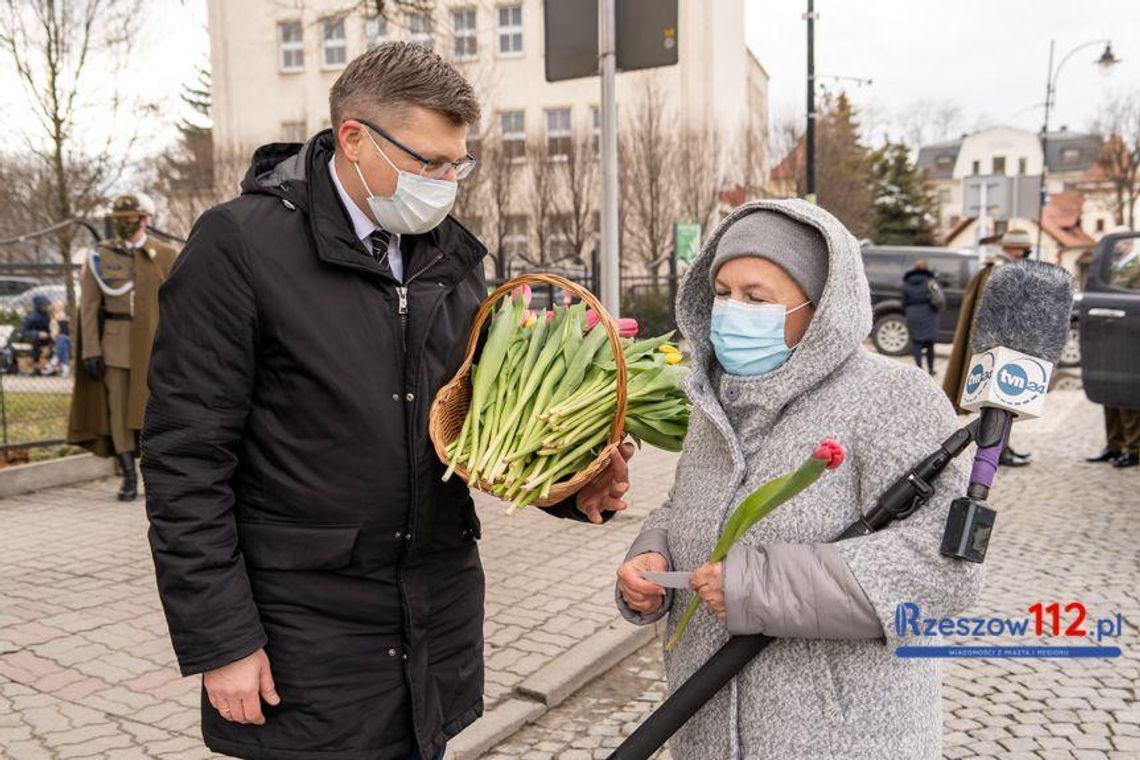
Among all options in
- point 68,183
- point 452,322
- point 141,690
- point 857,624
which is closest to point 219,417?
point 452,322

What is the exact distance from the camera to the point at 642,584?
199 cm

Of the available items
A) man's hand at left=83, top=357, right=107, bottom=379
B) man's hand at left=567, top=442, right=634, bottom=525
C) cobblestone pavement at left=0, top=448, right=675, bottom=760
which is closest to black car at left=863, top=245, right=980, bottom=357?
cobblestone pavement at left=0, top=448, right=675, bottom=760

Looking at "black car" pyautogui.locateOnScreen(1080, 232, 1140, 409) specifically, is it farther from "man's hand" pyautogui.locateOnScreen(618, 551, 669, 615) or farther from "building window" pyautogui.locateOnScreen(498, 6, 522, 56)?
"building window" pyautogui.locateOnScreen(498, 6, 522, 56)

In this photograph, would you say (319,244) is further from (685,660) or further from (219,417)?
(685,660)

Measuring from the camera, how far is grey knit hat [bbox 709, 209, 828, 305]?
1898 mm

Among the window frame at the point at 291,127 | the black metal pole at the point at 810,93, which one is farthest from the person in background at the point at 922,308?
the window frame at the point at 291,127

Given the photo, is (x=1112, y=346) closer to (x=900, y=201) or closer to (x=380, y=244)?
(x=380, y=244)

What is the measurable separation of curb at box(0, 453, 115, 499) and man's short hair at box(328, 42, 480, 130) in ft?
22.2

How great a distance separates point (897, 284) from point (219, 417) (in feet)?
62.6

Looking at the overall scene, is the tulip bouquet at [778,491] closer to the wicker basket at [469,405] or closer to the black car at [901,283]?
the wicker basket at [469,405]

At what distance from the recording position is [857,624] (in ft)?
5.70

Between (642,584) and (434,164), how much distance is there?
3.37 feet

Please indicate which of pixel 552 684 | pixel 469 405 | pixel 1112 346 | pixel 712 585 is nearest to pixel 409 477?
pixel 469 405

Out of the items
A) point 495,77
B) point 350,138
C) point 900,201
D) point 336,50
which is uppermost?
point 336,50
